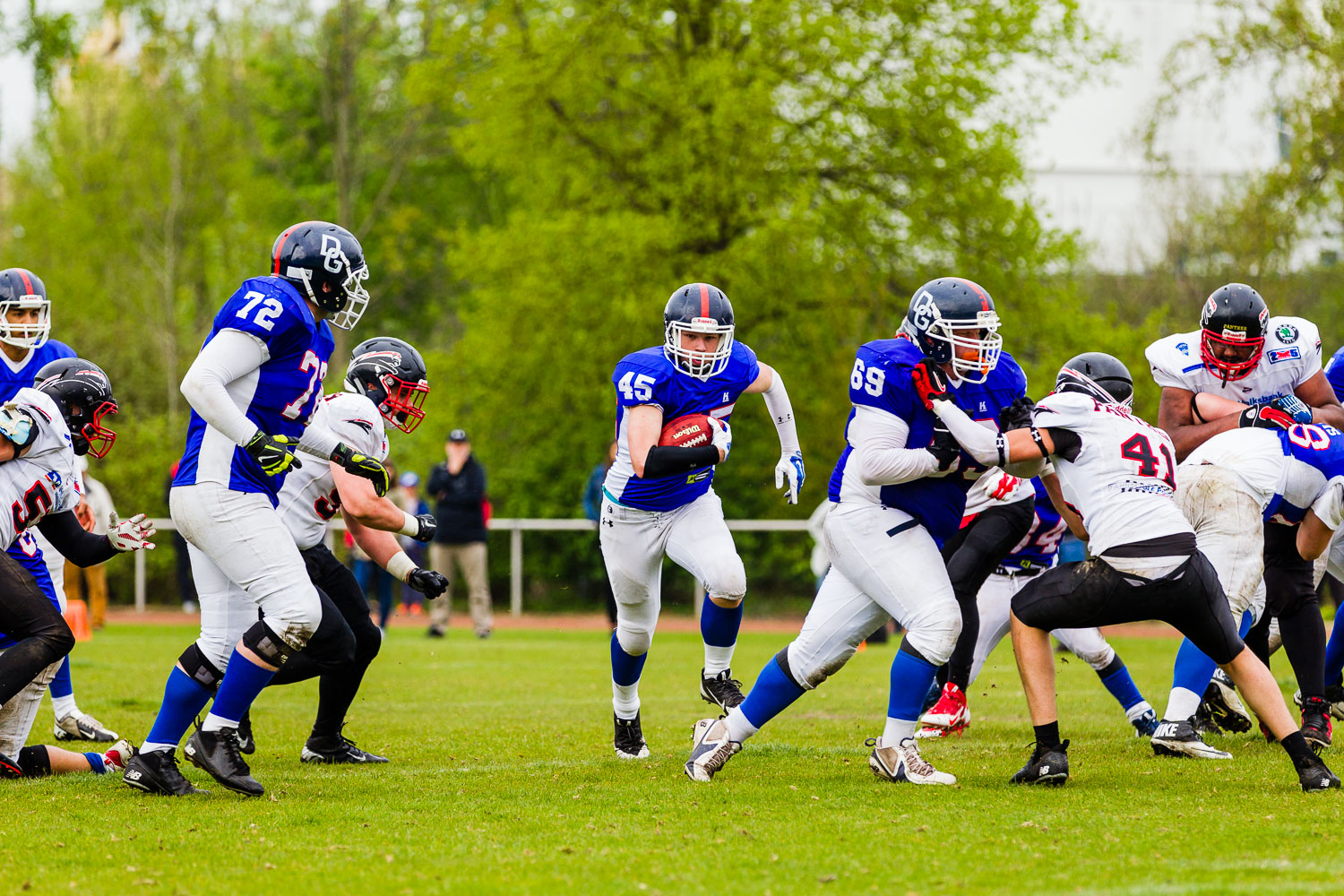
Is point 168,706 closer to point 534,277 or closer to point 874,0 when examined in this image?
point 534,277

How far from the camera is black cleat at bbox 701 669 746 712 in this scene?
21.9 feet

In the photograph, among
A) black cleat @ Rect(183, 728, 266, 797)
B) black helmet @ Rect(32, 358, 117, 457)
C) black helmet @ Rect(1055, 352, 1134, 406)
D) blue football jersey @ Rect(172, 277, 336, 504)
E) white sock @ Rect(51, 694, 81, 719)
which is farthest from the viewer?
white sock @ Rect(51, 694, 81, 719)

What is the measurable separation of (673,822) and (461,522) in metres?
10.7

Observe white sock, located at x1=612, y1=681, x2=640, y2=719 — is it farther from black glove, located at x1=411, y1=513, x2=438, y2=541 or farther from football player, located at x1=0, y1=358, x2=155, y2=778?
football player, located at x1=0, y1=358, x2=155, y2=778

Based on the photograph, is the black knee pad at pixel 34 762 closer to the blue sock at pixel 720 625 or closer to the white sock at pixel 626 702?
the white sock at pixel 626 702

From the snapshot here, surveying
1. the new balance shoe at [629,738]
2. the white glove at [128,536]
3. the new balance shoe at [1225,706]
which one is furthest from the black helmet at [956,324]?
the white glove at [128,536]

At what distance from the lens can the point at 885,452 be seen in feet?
18.2

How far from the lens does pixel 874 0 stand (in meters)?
21.1

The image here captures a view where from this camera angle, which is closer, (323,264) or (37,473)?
(323,264)

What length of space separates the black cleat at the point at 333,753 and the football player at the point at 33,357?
1426mm

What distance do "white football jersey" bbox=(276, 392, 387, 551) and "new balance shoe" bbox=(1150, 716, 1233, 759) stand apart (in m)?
3.85

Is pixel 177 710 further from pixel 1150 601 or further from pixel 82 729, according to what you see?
pixel 1150 601

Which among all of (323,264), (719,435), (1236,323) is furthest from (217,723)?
(1236,323)

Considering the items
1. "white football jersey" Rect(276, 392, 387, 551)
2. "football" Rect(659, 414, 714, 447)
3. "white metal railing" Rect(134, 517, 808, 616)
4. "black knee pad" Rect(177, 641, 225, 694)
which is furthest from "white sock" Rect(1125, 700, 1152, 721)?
"white metal railing" Rect(134, 517, 808, 616)
